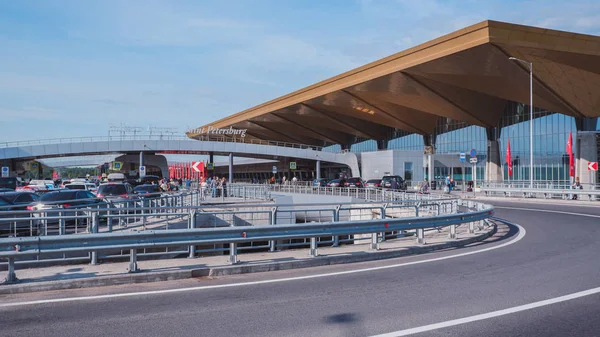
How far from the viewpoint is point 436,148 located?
67.4m

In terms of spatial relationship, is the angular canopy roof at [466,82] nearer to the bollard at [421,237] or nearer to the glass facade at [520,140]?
the glass facade at [520,140]

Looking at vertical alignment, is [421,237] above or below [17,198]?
below

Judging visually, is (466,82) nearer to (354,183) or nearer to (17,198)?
(354,183)

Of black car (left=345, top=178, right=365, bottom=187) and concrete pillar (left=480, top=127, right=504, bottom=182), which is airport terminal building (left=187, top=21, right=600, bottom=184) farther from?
black car (left=345, top=178, right=365, bottom=187)

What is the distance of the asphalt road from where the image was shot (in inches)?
252

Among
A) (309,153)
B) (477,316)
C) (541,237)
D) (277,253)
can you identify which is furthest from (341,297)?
(309,153)

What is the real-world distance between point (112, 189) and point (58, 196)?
6078mm

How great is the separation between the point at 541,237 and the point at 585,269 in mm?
5672

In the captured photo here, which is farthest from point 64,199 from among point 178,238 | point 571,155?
point 571,155

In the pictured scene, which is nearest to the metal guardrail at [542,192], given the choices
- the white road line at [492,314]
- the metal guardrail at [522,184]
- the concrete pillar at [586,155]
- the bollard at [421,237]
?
the metal guardrail at [522,184]

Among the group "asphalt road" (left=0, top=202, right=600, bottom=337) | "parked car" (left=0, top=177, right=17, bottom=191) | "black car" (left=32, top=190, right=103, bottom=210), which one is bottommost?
"asphalt road" (left=0, top=202, right=600, bottom=337)

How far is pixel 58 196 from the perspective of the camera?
2147 cm

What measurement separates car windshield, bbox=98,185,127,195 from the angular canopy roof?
25354 mm

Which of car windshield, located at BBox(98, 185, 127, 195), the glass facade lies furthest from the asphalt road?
the glass facade
